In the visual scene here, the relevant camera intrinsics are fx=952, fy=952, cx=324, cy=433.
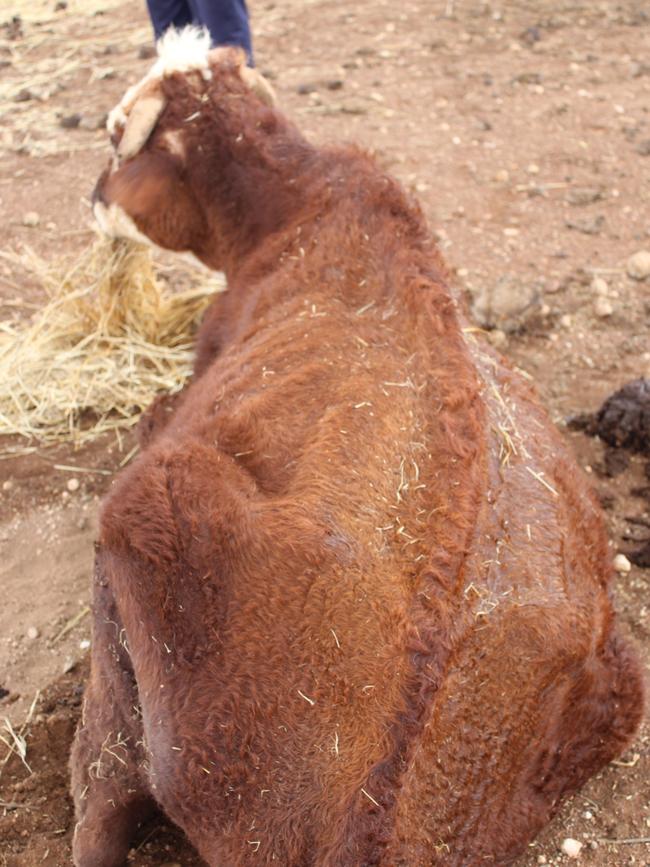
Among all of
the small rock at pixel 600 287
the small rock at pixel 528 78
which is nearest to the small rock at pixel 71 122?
the small rock at pixel 528 78

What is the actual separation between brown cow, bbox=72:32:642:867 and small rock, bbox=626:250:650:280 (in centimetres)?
257

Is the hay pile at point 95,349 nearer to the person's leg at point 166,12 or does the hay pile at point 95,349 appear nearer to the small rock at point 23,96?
the person's leg at point 166,12

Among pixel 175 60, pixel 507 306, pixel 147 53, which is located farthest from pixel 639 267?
pixel 147 53

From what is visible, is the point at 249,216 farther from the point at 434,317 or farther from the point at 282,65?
the point at 282,65

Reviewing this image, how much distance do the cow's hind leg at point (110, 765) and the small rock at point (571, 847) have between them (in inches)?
52.5

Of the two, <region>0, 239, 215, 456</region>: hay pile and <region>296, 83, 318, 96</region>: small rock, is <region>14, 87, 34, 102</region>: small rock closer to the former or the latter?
<region>296, 83, 318, 96</region>: small rock

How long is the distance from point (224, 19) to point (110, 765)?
5079 millimetres

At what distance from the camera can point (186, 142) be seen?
4.53 m

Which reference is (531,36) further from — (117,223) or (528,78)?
(117,223)

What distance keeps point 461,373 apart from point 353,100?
18.8ft

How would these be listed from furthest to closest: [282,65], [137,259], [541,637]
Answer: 1. [282,65]
2. [137,259]
3. [541,637]

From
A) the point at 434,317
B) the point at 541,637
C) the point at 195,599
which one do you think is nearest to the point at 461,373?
the point at 434,317

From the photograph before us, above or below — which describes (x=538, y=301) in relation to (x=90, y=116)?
below

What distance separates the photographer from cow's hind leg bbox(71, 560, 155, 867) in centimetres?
295
